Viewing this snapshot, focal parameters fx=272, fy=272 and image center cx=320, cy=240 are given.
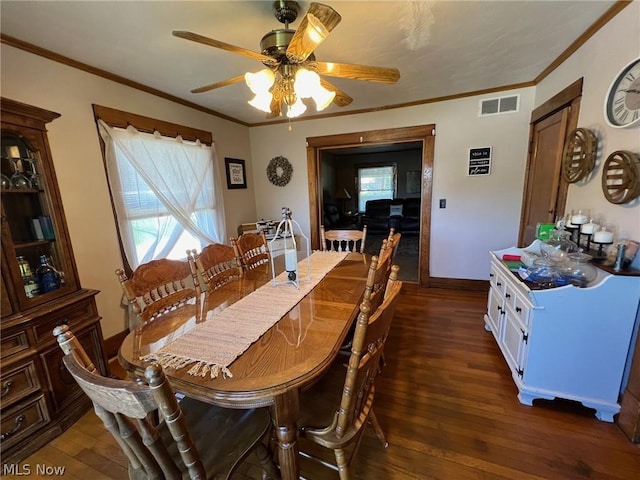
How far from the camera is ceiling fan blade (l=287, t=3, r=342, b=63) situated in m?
1.06

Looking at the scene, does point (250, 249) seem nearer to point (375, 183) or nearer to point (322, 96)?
point (322, 96)

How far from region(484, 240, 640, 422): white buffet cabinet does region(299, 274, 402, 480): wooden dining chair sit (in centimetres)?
109

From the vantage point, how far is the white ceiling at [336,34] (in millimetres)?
1545

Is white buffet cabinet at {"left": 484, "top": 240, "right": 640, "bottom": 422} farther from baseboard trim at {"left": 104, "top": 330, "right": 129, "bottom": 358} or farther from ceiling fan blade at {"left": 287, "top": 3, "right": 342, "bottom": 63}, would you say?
baseboard trim at {"left": 104, "top": 330, "right": 129, "bottom": 358}

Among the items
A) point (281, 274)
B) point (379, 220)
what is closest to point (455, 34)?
point (281, 274)

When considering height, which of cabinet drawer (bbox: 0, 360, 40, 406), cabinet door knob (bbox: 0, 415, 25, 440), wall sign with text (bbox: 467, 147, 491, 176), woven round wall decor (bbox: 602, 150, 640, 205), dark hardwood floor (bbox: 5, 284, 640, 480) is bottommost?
dark hardwood floor (bbox: 5, 284, 640, 480)

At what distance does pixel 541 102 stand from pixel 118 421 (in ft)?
12.5

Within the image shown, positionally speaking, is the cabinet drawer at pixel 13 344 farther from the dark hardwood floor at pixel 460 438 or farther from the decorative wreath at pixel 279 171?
the decorative wreath at pixel 279 171

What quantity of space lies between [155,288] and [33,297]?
2.55 feet

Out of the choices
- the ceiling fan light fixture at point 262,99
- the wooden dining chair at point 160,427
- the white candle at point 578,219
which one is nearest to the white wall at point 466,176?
the white candle at point 578,219

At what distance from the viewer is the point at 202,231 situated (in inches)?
126

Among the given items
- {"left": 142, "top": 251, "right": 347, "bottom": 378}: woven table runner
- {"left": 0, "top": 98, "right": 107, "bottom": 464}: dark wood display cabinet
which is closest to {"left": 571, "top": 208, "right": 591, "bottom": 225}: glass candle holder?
{"left": 142, "top": 251, "right": 347, "bottom": 378}: woven table runner

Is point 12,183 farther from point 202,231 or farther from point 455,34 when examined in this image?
point 455,34

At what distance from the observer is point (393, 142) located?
3553 mm
